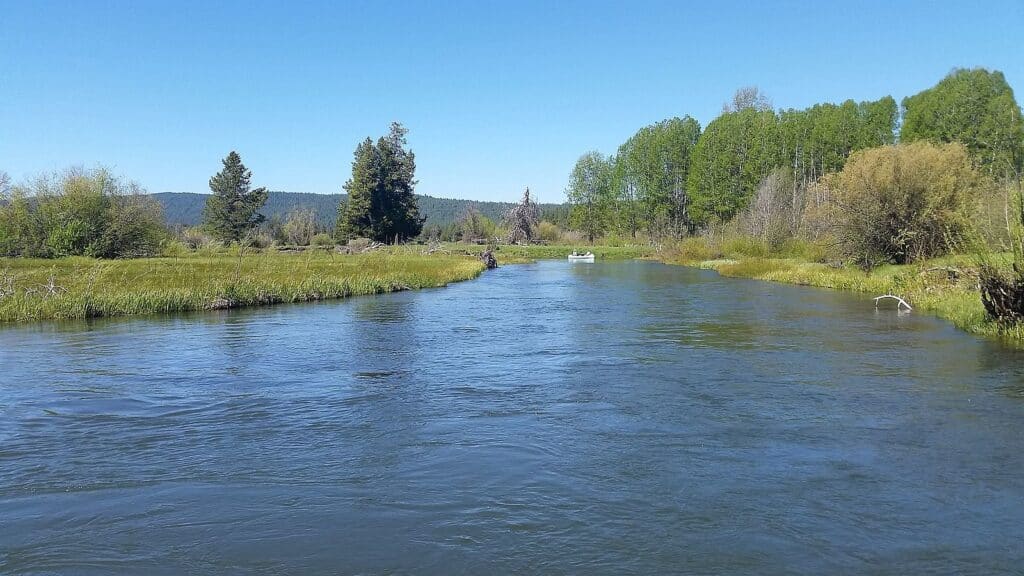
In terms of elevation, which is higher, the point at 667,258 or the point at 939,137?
the point at 939,137

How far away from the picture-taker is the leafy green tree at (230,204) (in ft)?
272

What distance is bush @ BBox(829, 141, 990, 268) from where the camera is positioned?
→ 32656 millimetres

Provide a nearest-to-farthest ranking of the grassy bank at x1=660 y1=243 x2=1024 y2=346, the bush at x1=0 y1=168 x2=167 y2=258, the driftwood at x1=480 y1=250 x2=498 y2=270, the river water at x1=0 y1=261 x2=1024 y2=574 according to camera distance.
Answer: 1. the river water at x1=0 y1=261 x2=1024 y2=574
2. the grassy bank at x1=660 y1=243 x2=1024 y2=346
3. the bush at x1=0 y1=168 x2=167 y2=258
4. the driftwood at x1=480 y1=250 x2=498 y2=270

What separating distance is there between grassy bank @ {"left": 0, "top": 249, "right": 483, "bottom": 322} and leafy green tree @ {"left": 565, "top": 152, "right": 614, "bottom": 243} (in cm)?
6437

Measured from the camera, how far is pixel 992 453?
880cm

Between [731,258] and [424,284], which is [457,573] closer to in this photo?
[424,284]

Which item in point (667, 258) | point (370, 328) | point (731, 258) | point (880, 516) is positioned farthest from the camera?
point (667, 258)

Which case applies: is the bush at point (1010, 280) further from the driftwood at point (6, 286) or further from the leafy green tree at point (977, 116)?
the leafy green tree at point (977, 116)

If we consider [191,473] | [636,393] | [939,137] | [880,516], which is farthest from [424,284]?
[939,137]

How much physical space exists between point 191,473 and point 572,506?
4.52 m

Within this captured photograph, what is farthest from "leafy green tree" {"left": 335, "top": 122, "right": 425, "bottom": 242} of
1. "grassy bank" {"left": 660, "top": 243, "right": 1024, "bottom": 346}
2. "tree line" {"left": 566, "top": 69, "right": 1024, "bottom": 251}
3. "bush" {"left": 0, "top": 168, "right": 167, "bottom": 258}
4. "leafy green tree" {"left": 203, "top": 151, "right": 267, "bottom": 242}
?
"grassy bank" {"left": 660, "top": 243, "right": 1024, "bottom": 346}

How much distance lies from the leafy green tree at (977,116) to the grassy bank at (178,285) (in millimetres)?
44422

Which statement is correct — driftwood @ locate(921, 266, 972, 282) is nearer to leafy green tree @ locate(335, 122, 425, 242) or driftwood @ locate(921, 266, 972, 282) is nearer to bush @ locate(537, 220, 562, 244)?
leafy green tree @ locate(335, 122, 425, 242)

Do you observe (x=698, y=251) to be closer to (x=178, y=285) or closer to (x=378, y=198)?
(x=378, y=198)
